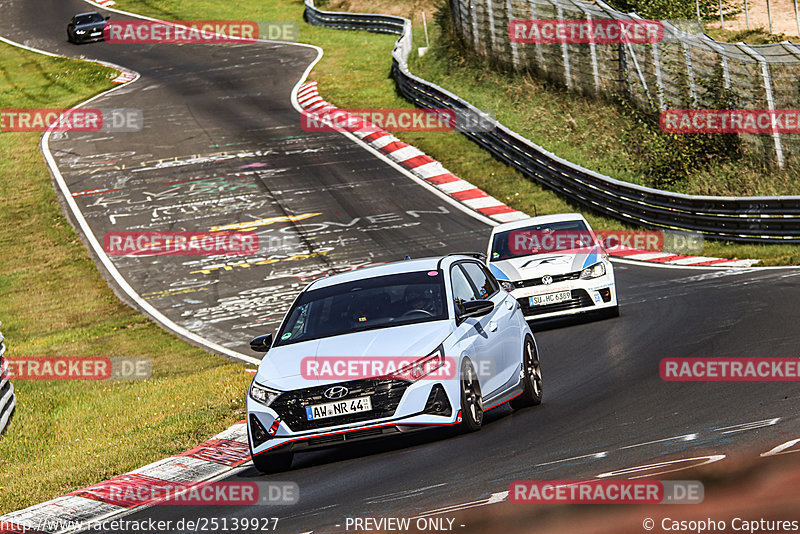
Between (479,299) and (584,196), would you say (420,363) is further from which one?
(584,196)

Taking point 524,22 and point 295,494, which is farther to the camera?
point 524,22

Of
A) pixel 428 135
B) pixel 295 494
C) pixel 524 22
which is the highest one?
pixel 295 494

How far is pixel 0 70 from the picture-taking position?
53.1m

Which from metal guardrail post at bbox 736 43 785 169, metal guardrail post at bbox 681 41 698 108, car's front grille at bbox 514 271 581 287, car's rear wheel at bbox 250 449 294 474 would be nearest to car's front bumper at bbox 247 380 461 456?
car's rear wheel at bbox 250 449 294 474

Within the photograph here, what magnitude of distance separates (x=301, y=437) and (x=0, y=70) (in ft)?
159

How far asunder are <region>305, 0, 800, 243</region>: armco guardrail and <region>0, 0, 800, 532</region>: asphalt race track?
228 cm

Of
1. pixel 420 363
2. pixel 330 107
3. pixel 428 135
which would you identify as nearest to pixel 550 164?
pixel 428 135

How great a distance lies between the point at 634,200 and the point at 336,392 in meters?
16.6

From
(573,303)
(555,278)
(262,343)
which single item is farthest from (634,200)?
(262,343)

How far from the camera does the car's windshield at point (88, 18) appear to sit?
58.0 m

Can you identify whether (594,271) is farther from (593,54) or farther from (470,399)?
(593,54)

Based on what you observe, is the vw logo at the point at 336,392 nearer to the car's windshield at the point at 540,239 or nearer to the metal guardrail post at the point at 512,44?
the car's windshield at the point at 540,239

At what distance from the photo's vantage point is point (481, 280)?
11484 millimetres

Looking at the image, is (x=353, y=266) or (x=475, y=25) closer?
(x=353, y=266)
